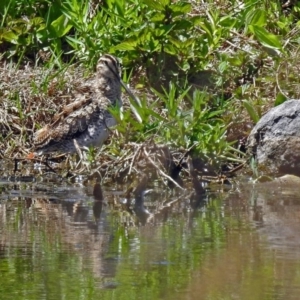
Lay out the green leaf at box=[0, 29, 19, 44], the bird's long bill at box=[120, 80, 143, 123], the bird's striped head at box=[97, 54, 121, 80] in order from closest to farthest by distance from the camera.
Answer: the bird's long bill at box=[120, 80, 143, 123], the bird's striped head at box=[97, 54, 121, 80], the green leaf at box=[0, 29, 19, 44]

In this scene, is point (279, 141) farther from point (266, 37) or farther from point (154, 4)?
point (154, 4)

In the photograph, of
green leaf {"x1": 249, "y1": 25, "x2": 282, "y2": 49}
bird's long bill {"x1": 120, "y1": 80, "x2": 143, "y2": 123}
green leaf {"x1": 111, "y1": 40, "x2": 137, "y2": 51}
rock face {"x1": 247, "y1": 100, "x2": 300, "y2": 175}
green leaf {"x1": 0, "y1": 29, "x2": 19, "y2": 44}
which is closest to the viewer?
rock face {"x1": 247, "y1": 100, "x2": 300, "y2": 175}

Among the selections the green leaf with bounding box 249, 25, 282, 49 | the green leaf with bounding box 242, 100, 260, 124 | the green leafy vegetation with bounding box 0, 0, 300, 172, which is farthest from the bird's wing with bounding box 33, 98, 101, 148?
the green leaf with bounding box 249, 25, 282, 49

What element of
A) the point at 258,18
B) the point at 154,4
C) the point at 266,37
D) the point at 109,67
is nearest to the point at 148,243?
the point at 109,67

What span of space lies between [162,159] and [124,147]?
56 centimetres

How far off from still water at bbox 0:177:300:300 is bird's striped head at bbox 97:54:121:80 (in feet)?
4.44

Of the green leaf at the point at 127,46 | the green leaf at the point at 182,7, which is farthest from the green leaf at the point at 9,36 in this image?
the green leaf at the point at 182,7

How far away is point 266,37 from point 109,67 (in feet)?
4.24

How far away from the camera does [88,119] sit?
7688mm

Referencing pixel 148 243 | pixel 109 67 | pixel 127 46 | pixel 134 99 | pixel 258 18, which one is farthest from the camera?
pixel 258 18

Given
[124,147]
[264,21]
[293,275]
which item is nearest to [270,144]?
[124,147]

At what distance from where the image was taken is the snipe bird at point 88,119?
7.55 m

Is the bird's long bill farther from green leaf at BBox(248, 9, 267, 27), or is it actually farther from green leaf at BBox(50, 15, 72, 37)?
green leaf at BBox(248, 9, 267, 27)

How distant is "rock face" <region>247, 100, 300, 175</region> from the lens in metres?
7.23
